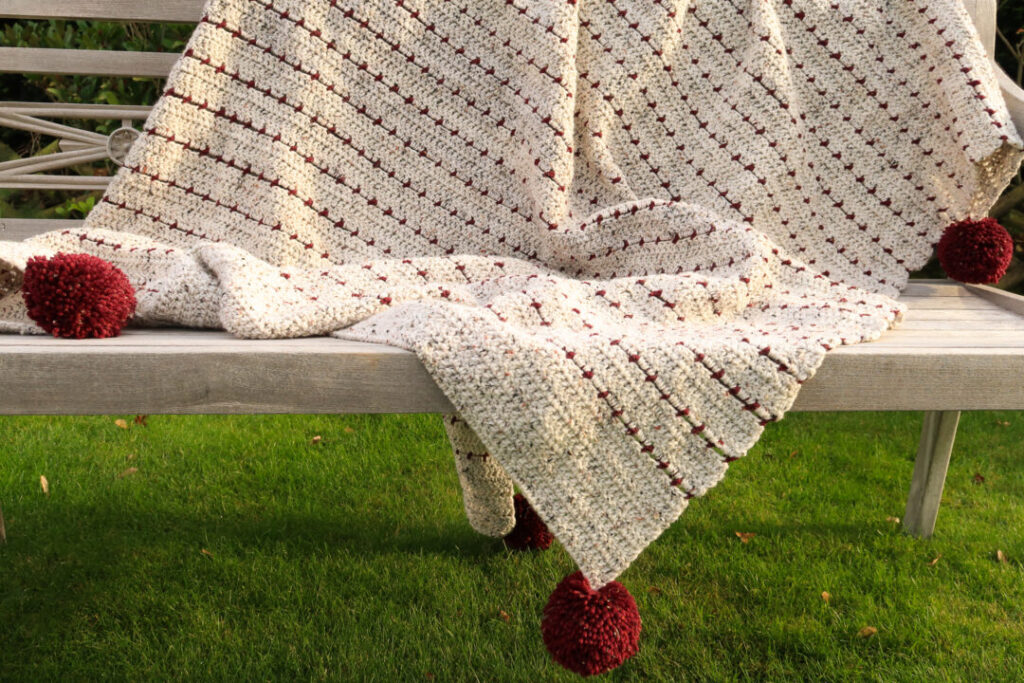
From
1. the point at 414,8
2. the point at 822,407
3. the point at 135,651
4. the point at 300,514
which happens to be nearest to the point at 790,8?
the point at 414,8

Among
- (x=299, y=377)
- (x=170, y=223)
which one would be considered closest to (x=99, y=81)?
(x=170, y=223)

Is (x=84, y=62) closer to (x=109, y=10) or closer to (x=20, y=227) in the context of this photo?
(x=109, y=10)

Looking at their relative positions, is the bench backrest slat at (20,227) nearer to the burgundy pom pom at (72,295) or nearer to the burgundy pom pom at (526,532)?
the burgundy pom pom at (72,295)

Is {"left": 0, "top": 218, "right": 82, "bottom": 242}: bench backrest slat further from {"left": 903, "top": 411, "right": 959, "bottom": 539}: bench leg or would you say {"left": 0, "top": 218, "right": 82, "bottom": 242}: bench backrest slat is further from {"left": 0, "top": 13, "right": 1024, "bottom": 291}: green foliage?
{"left": 903, "top": 411, "right": 959, "bottom": 539}: bench leg

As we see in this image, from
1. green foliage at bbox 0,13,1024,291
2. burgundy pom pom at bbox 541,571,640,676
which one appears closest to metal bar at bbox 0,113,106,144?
green foliage at bbox 0,13,1024,291

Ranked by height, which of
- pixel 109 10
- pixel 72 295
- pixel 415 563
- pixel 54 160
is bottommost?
pixel 415 563

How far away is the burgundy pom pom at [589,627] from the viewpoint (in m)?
0.86

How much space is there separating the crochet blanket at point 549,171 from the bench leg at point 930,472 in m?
0.30

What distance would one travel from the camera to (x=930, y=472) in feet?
5.06

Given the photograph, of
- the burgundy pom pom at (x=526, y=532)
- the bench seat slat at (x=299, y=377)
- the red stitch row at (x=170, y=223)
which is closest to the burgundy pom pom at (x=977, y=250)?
the bench seat slat at (x=299, y=377)

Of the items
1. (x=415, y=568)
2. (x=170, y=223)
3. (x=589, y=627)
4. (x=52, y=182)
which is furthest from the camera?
(x=52, y=182)

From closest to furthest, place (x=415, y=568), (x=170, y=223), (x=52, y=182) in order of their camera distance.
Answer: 1. (x=170, y=223)
2. (x=415, y=568)
3. (x=52, y=182)

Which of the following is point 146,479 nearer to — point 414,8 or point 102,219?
point 102,219

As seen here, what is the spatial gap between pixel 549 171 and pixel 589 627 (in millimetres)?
722
